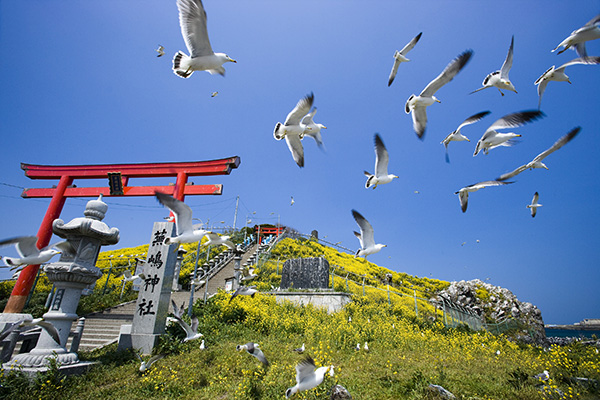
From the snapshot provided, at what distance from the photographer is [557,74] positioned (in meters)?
5.05

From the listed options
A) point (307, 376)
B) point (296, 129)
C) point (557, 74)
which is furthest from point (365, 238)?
point (557, 74)

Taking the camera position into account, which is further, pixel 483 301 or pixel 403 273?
pixel 403 273

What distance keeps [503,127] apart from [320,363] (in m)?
6.67

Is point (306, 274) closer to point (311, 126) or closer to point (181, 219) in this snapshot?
point (311, 126)

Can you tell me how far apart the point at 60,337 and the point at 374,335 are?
9.05m

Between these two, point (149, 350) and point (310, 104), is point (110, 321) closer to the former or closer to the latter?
point (149, 350)

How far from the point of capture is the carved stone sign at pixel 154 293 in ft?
27.3

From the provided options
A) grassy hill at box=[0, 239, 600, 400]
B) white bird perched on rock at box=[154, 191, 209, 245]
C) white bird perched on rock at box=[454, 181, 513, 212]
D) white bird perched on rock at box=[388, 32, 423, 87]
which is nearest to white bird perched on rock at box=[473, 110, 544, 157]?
white bird perched on rock at box=[454, 181, 513, 212]

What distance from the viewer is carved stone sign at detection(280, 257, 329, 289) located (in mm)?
15094

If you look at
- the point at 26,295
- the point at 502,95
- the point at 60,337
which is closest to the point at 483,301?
the point at 502,95

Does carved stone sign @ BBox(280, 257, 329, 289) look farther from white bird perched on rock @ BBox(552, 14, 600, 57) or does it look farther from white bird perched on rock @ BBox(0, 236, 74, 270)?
white bird perched on rock @ BBox(552, 14, 600, 57)

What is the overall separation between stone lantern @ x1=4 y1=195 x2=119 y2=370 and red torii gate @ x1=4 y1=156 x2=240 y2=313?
7.18 m

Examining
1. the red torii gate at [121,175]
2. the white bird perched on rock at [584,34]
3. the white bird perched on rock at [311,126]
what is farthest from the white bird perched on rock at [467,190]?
the red torii gate at [121,175]

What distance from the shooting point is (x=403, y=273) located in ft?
98.1
